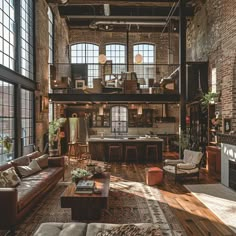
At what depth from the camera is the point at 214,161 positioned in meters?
7.70

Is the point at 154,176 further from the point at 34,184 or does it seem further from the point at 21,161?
the point at 21,161

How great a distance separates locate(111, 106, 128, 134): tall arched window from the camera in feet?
48.3

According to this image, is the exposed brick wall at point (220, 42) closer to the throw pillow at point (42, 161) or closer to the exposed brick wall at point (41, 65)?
the throw pillow at point (42, 161)

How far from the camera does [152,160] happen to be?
34.3 feet

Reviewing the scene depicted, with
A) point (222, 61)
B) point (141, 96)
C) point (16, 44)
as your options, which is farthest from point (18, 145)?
point (222, 61)

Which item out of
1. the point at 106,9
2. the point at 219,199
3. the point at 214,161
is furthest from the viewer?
the point at 106,9

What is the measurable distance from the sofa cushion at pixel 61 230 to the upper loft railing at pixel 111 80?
8.18m

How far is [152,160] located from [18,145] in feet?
17.6

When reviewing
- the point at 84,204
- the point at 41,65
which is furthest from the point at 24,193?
the point at 41,65

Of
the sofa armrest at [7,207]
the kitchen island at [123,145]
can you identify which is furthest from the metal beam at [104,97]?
the sofa armrest at [7,207]

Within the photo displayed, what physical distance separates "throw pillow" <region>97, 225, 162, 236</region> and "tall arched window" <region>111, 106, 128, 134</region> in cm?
1221

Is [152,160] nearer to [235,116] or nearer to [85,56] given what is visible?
[235,116]

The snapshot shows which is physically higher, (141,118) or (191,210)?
(141,118)

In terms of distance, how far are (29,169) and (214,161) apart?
5.06 meters
